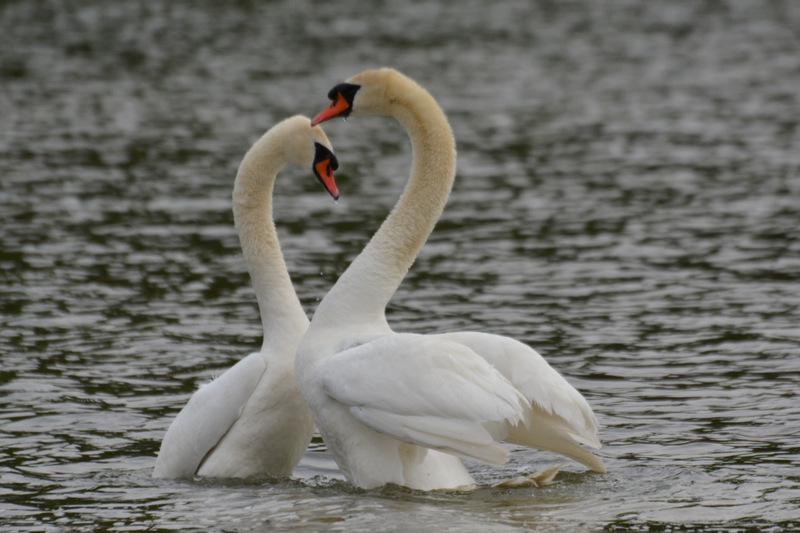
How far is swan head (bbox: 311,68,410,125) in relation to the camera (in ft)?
26.6

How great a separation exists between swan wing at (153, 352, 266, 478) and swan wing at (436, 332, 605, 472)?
4.05ft

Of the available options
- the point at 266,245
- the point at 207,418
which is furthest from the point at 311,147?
the point at 207,418

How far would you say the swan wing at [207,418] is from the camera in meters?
8.10

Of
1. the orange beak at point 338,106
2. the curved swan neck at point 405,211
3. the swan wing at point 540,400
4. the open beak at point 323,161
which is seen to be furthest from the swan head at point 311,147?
the swan wing at point 540,400

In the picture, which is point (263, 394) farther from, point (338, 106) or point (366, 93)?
point (366, 93)

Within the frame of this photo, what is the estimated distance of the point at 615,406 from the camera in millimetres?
9758

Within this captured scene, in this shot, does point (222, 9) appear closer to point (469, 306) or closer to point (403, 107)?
point (469, 306)

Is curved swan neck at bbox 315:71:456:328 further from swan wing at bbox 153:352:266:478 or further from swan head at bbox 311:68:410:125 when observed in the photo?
swan wing at bbox 153:352:266:478

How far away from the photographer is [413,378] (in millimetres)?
7297

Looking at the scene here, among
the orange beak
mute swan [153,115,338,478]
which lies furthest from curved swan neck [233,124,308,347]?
the orange beak

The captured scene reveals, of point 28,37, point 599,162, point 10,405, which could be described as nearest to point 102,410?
point 10,405

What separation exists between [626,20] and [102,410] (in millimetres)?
30301

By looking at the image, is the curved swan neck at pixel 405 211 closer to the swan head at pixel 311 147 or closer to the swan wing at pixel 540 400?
the swan head at pixel 311 147

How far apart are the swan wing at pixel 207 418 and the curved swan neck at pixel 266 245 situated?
270 mm
